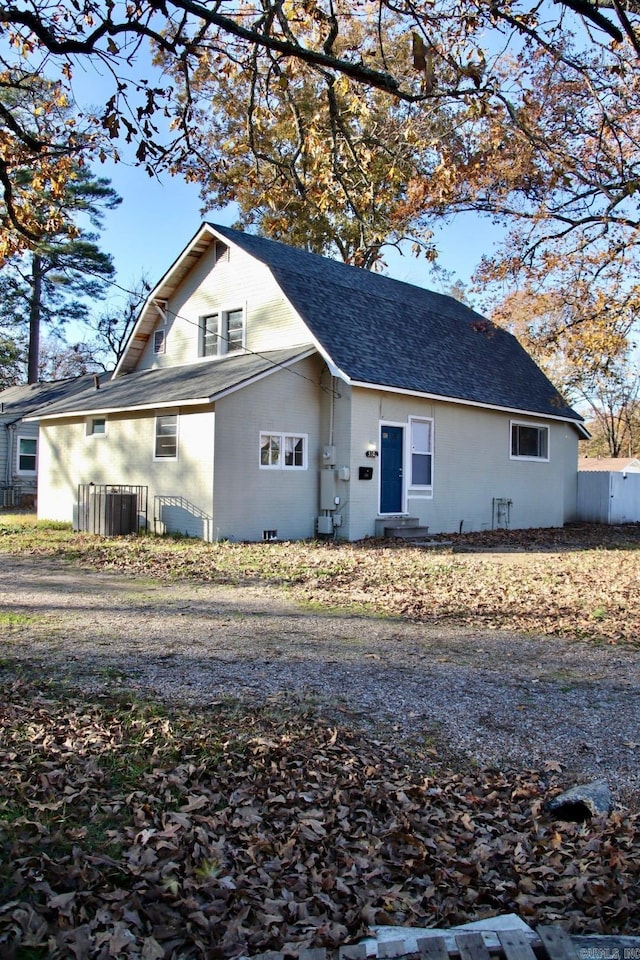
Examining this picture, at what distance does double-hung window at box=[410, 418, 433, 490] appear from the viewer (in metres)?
17.2

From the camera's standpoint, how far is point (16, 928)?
2549 mm

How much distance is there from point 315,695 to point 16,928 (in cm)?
292

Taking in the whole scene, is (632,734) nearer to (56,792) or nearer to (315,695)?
(315,695)

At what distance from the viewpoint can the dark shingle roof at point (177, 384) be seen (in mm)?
14914

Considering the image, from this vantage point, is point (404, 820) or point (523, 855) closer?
point (523, 855)

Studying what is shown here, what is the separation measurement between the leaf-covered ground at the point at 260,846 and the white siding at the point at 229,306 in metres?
12.9

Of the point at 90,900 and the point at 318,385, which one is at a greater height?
the point at 318,385

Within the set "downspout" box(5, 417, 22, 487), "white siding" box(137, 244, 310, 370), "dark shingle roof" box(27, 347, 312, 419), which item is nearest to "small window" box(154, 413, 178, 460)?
"dark shingle roof" box(27, 347, 312, 419)

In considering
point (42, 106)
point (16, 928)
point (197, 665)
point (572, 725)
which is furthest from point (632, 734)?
point (42, 106)

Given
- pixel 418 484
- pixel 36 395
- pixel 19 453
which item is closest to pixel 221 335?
pixel 418 484

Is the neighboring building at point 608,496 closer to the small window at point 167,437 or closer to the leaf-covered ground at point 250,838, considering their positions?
the small window at point 167,437

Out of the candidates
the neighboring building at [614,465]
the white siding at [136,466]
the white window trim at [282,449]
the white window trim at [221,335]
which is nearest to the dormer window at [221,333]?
the white window trim at [221,335]

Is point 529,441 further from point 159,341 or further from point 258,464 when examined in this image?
point 159,341

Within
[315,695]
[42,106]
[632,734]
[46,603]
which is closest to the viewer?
[632,734]
